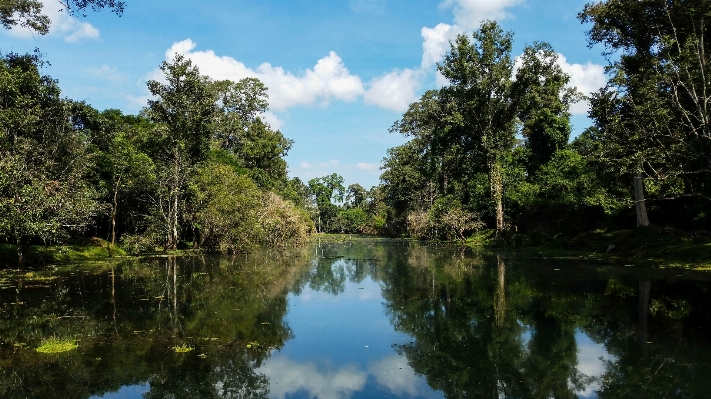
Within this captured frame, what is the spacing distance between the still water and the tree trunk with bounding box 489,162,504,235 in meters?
20.1

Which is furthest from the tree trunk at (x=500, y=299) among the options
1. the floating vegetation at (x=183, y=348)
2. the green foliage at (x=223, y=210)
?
the green foliage at (x=223, y=210)

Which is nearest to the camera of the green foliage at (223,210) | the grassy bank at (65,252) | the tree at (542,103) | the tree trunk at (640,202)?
the grassy bank at (65,252)

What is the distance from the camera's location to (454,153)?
39219 mm

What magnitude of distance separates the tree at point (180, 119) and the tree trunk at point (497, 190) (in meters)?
21.3

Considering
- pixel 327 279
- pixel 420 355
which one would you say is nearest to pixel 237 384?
pixel 420 355

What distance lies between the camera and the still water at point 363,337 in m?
5.99

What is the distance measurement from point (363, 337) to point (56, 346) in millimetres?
5076

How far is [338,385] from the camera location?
6.20 meters

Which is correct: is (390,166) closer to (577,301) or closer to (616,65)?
(616,65)

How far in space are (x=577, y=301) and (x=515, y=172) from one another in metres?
28.9

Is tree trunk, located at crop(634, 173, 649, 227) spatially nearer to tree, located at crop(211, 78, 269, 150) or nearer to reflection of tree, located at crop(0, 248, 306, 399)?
reflection of tree, located at crop(0, 248, 306, 399)

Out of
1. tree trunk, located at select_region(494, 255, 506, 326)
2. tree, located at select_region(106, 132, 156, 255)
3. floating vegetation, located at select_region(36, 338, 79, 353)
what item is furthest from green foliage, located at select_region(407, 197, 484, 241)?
floating vegetation, located at select_region(36, 338, 79, 353)

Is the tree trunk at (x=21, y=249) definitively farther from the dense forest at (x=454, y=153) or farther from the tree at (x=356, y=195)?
the tree at (x=356, y=195)

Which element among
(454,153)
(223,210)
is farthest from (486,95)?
(223,210)
